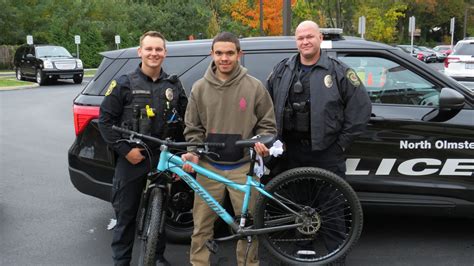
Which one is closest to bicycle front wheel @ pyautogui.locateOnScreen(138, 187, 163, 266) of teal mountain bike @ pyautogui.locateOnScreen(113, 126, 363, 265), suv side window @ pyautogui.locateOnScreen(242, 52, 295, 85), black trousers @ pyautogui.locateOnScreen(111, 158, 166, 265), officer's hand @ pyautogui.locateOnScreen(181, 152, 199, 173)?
teal mountain bike @ pyautogui.locateOnScreen(113, 126, 363, 265)

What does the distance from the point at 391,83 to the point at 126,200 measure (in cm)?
232

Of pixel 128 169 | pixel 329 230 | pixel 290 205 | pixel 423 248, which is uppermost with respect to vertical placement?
pixel 128 169

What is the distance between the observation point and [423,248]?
4379mm

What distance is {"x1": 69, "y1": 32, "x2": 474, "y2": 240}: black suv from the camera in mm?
4051

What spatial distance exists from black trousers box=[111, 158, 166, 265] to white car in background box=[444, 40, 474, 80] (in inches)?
480

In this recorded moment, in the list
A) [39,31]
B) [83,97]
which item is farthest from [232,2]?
[83,97]

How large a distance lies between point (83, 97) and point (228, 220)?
1.80 meters

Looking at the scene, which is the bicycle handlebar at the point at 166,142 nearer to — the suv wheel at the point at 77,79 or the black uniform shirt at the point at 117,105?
the black uniform shirt at the point at 117,105

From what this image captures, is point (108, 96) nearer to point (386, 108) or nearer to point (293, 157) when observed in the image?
point (293, 157)

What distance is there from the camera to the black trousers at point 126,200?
3598 millimetres

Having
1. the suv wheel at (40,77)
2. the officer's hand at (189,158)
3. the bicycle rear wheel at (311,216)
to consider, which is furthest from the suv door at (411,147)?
the suv wheel at (40,77)

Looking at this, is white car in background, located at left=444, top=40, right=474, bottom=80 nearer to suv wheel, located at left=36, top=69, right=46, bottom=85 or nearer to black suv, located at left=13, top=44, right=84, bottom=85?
black suv, located at left=13, top=44, right=84, bottom=85

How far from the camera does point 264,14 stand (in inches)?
1229

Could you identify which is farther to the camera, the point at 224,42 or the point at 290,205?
the point at 290,205
